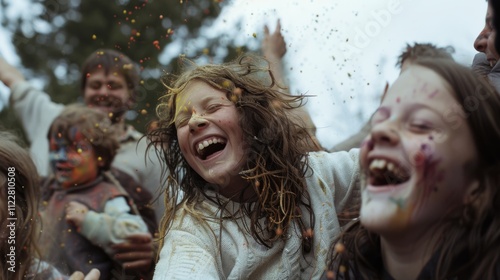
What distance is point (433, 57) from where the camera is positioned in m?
1.48

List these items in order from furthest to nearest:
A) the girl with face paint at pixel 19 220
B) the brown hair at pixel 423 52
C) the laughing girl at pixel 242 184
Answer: the girl with face paint at pixel 19 220 < the laughing girl at pixel 242 184 < the brown hair at pixel 423 52

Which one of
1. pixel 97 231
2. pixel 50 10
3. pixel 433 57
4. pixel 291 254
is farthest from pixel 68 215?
pixel 50 10

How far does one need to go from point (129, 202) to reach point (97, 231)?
0.60 ft

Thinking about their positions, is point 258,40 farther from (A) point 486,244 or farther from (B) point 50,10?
(B) point 50,10

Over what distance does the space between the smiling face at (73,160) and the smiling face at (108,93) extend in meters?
0.15

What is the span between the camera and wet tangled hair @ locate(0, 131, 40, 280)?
2236mm

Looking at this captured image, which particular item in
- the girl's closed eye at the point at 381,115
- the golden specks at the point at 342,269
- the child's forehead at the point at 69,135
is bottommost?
the golden specks at the point at 342,269

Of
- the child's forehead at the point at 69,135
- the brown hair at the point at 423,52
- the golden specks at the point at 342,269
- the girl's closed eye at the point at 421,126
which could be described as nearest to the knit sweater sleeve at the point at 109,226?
the child's forehead at the point at 69,135

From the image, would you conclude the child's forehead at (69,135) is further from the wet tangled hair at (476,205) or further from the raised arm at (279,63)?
the wet tangled hair at (476,205)

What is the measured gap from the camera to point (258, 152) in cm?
201

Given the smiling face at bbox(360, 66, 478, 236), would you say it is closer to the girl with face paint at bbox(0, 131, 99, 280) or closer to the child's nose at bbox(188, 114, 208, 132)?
the child's nose at bbox(188, 114, 208, 132)

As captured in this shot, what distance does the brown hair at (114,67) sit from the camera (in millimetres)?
3069

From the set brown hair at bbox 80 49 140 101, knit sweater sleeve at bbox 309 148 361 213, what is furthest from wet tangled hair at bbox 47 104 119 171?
knit sweater sleeve at bbox 309 148 361 213

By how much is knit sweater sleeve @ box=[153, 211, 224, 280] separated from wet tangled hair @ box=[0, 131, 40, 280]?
1.76ft
